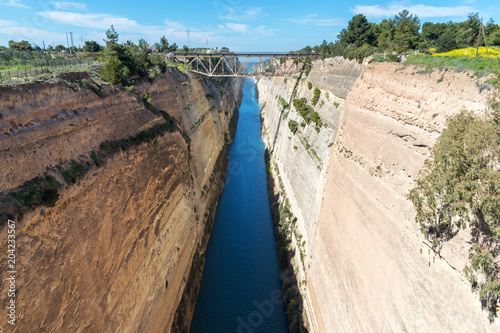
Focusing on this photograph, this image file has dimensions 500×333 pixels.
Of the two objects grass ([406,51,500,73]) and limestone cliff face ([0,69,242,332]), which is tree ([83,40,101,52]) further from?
grass ([406,51,500,73])

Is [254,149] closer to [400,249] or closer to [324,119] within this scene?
[324,119]

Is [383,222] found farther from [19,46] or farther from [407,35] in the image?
[19,46]

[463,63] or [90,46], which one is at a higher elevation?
[90,46]

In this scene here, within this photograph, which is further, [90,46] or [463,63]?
[90,46]

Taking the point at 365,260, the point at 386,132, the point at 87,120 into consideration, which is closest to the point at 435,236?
the point at 365,260

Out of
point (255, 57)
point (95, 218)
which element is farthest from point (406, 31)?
point (95, 218)

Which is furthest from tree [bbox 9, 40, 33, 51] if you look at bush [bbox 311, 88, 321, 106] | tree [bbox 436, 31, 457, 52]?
tree [bbox 436, 31, 457, 52]
